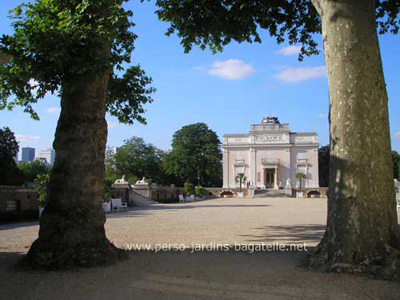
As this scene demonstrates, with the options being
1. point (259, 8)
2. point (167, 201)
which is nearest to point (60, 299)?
point (259, 8)

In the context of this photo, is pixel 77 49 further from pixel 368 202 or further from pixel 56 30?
pixel 368 202

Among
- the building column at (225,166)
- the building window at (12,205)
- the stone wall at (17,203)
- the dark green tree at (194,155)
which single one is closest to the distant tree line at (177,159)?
the dark green tree at (194,155)

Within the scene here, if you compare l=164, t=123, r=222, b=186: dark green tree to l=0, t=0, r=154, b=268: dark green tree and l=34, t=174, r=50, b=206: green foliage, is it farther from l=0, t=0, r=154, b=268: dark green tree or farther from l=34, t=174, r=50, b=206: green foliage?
l=0, t=0, r=154, b=268: dark green tree

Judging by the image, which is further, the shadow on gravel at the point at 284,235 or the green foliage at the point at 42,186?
the green foliage at the point at 42,186

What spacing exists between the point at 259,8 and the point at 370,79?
16.3 ft

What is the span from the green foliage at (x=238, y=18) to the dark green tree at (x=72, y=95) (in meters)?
3.28

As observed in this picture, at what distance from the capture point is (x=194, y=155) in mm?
70250

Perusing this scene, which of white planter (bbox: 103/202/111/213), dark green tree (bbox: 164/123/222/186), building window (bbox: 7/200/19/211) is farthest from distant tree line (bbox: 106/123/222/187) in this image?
building window (bbox: 7/200/19/211)

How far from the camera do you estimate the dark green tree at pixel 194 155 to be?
69062 mm

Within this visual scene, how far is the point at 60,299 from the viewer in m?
4.73

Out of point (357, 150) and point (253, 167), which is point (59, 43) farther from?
point (253, 167)

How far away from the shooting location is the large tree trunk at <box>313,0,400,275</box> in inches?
225

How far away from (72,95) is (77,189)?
5.68ft

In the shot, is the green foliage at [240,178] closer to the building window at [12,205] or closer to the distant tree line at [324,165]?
the distant tree line at [324,165]
